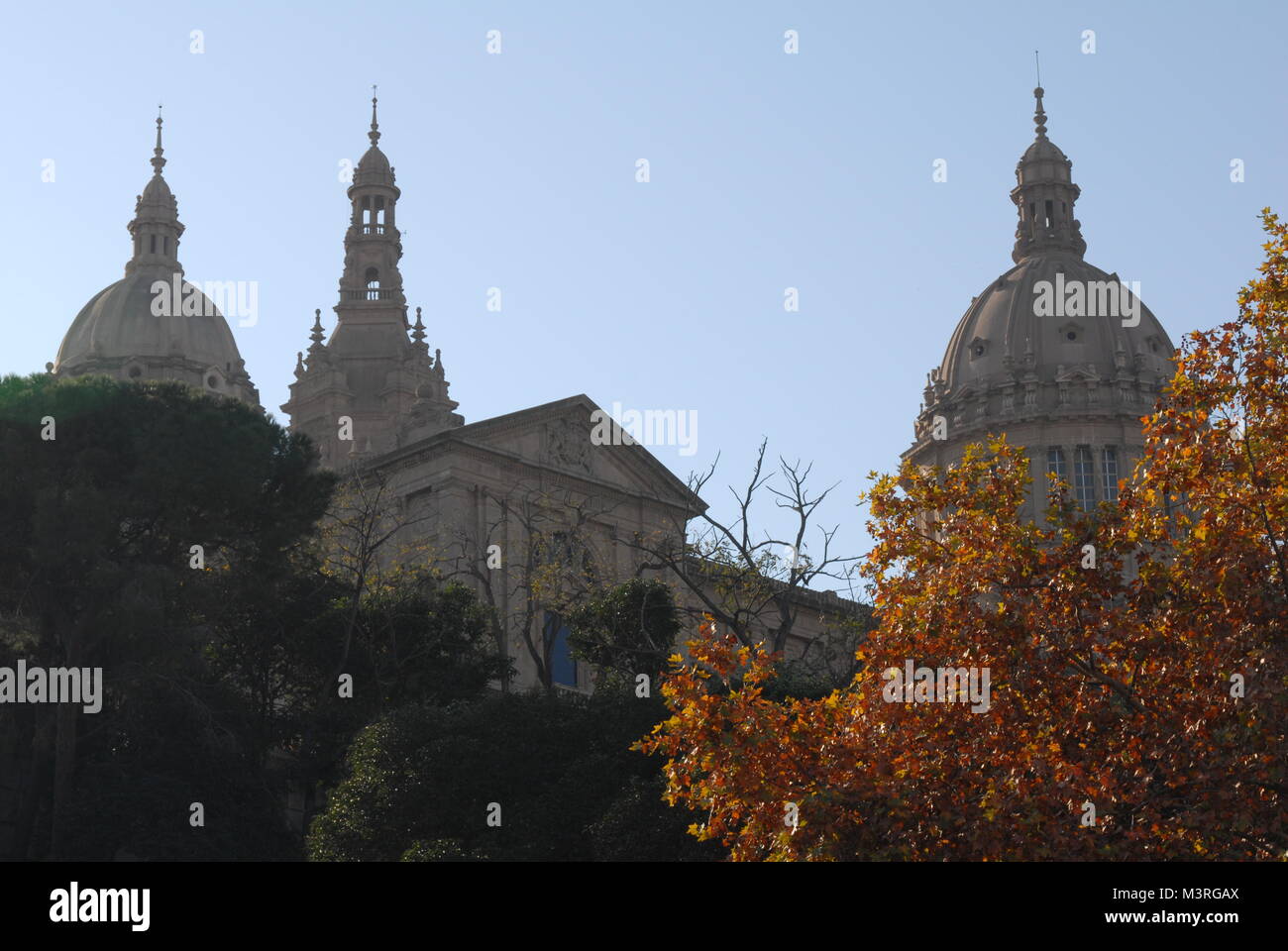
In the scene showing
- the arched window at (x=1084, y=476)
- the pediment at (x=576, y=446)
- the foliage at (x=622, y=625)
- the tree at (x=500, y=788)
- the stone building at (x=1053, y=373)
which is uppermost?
the stone building at (x=1053, y=373)

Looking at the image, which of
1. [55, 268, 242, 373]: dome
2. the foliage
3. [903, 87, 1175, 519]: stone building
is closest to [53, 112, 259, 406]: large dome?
[55, 268, 242, 373]: dome

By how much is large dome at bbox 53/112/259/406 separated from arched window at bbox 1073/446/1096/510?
3828cm

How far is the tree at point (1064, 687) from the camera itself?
2186 centimetres

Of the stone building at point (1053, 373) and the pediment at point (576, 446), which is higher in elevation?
the stone building at point (1053, 373)

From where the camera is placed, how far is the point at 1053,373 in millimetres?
96062

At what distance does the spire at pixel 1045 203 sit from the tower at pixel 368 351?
3253cm

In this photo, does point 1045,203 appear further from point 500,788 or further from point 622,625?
point 500,788

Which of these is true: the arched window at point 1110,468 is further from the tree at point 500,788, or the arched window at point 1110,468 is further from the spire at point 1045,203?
the tree at point 500,788

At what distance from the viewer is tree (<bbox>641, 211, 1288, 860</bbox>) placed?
861 inches

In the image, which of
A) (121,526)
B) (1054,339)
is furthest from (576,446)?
(1054,339)

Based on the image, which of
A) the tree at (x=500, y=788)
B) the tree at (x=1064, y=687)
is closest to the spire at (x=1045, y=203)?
the tree at (x=500, y=788)

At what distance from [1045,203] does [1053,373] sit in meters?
13.6

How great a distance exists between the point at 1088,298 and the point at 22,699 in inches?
2742
